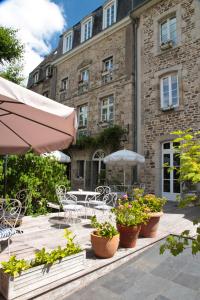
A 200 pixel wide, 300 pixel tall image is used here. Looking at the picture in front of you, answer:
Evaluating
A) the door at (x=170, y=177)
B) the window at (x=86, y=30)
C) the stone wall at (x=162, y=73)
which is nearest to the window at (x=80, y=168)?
the stone wall at (x=162, y=73)

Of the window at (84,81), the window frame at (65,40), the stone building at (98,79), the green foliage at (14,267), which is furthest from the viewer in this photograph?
the window frame at (65,40)

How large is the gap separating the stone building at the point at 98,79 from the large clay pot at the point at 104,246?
26.9 ft

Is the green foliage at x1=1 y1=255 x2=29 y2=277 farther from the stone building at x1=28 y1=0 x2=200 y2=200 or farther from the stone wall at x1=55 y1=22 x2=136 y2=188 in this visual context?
the stone wall at x1=55 y1=22 x2=136 y2=188

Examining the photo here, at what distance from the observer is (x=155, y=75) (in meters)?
11.5

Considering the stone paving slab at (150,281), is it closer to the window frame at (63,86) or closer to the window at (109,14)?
the window at (109,14)

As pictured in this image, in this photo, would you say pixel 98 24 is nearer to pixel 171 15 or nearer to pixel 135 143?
pixel 171 15

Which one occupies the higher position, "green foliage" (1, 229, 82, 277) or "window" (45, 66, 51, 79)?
"window" (45, 66, 51, 79)

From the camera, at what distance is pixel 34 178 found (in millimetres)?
6508

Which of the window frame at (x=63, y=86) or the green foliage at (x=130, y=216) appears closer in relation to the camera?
the green foliage at (x=130, y=216)

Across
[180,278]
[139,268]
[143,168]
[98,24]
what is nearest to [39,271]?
[139,268]

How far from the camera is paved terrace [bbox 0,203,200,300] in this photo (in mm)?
2819

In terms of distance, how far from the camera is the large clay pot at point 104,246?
3468 millimetres

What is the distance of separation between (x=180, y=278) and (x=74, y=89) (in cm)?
1452

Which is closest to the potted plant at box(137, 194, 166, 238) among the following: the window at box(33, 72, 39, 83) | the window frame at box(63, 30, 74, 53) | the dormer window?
the dormer window
